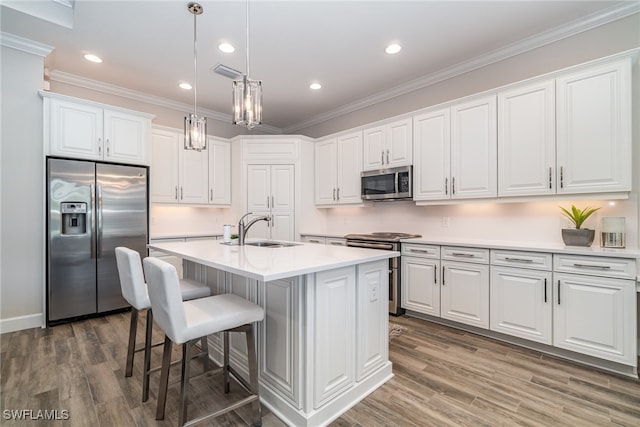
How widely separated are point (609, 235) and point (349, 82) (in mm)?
3228

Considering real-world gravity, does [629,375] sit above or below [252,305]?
below

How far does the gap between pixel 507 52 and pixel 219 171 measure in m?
4.26

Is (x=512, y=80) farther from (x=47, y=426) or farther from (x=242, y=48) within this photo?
(x=47, y=426)

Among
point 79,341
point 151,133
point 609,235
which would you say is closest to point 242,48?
point 151,133

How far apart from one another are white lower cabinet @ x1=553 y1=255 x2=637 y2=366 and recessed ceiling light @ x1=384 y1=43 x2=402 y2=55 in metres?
2.53

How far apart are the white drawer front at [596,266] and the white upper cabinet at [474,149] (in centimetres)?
86

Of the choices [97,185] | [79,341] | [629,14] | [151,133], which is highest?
[629,14]

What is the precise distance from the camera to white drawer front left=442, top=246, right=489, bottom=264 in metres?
2.86

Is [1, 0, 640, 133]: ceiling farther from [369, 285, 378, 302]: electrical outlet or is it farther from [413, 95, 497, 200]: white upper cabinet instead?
[369, 285, 378, 302]: electrical outlet

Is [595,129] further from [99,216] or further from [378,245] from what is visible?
[99,216]

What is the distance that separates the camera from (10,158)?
308cm

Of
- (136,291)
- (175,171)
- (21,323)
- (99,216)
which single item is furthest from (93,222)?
(136,291)

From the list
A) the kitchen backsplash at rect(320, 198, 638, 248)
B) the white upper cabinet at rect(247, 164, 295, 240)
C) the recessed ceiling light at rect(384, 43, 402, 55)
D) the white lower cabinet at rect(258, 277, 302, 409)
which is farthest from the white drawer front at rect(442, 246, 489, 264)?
the white upper cabinet at rect(247, 164, 295, 240)

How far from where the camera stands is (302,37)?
300cm
